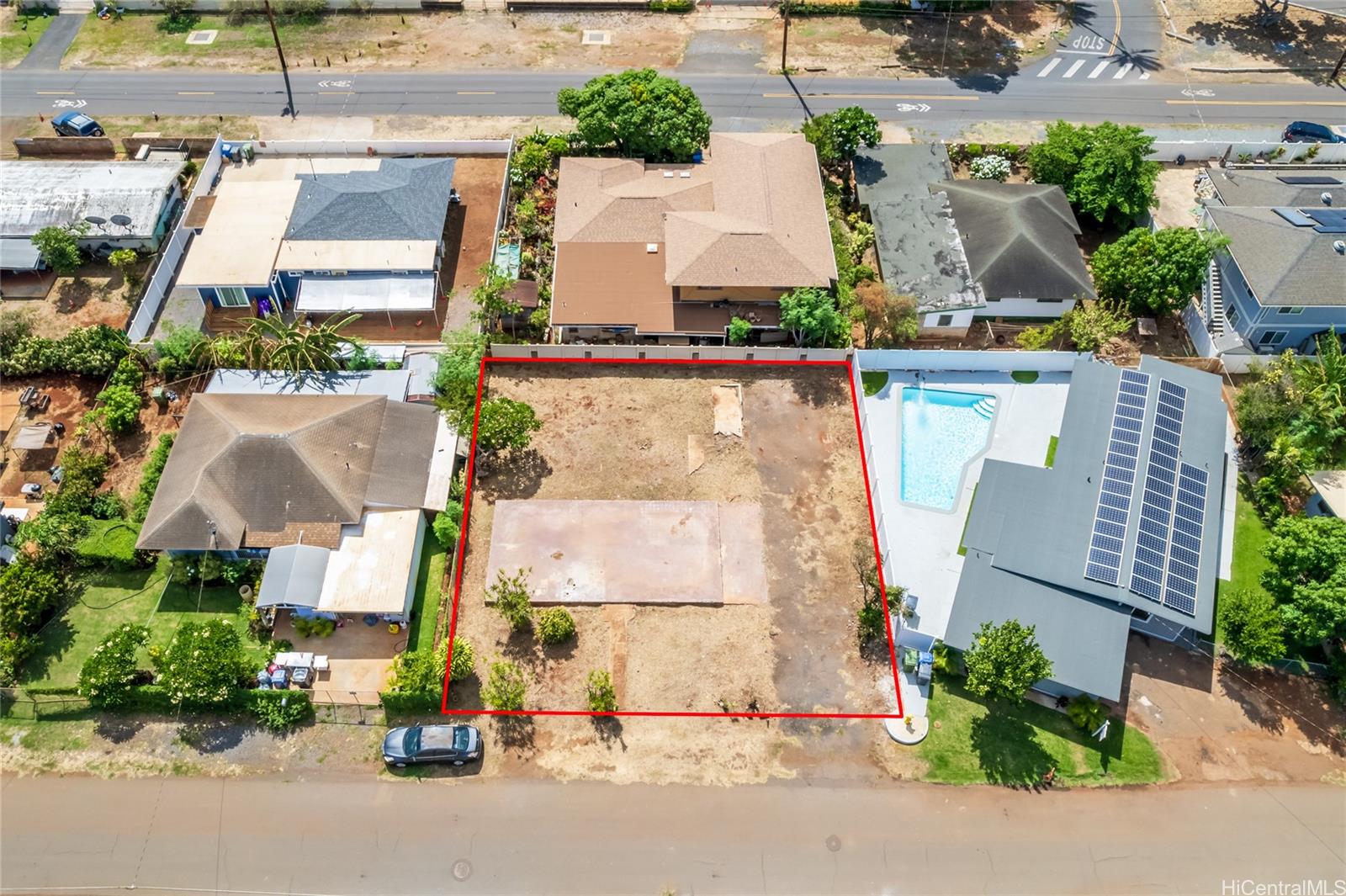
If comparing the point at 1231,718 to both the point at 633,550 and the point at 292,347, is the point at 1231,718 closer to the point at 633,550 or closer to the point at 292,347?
the point at 633,550

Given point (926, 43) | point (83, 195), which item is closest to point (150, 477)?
point (83, 195)

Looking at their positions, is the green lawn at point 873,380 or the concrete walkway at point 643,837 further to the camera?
the green lawn at point 873,380

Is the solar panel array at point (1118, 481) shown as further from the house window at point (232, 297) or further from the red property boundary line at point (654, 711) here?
the house window at point (232, 297)

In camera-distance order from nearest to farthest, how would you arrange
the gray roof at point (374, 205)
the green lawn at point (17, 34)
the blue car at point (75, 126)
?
the gray roof at point (374, 205)
the blue car at point (75, 126)
the green lawn at point (17, 34)

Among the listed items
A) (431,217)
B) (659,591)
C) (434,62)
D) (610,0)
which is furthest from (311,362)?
(610,0)

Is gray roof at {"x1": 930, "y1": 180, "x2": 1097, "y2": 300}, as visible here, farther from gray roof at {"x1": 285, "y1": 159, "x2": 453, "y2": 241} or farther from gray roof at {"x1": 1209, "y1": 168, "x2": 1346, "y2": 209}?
gray roof at {"x1": 285, "y1": 159, "x2": 453, "y2": 241}

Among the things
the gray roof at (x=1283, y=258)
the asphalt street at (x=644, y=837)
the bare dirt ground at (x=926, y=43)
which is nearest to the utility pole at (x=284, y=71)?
the bare dirt ground at (x=926, y=43)
